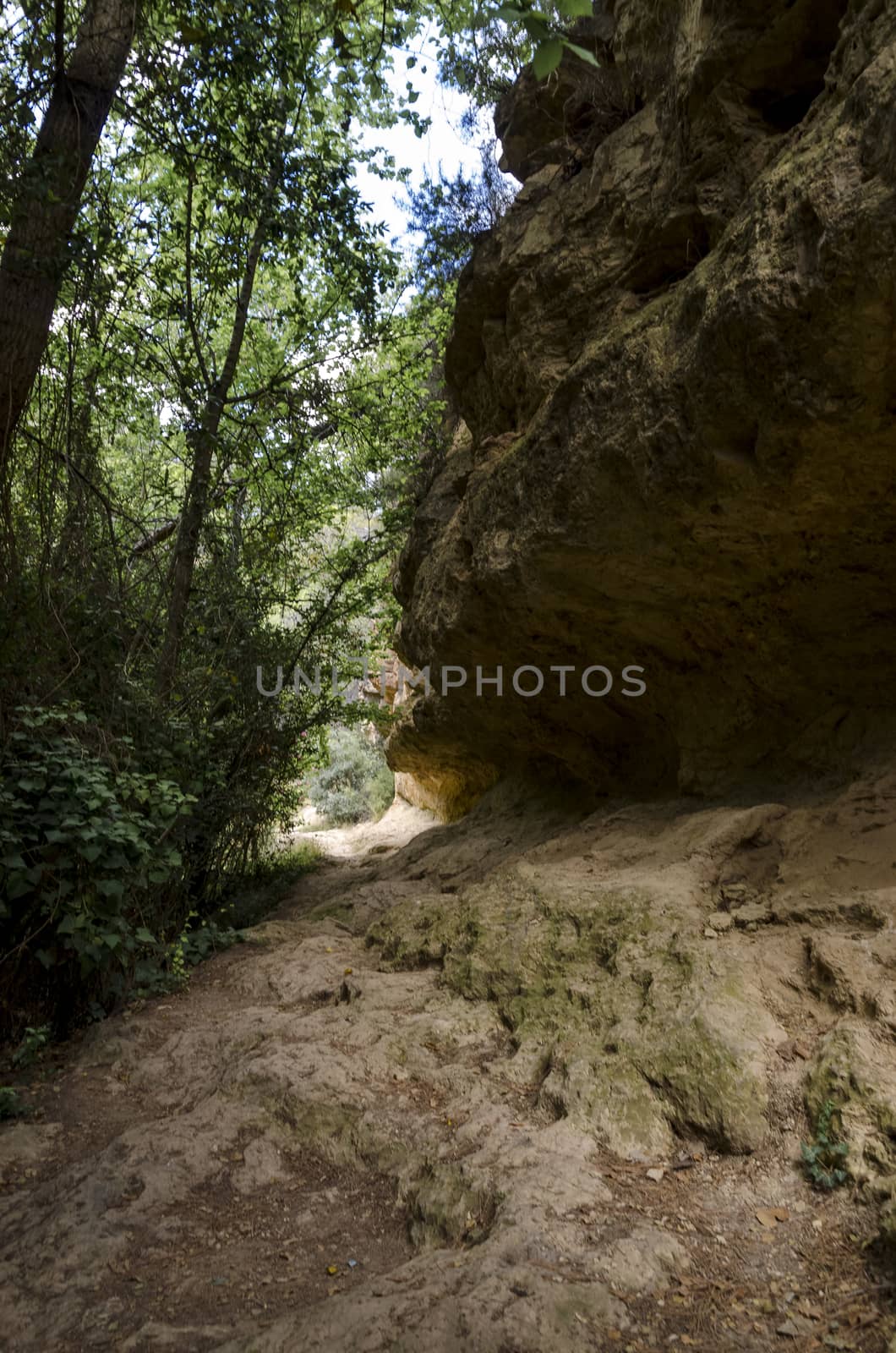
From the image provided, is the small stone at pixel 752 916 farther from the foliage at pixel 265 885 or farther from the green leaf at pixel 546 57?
the foliage at pixel 265 885

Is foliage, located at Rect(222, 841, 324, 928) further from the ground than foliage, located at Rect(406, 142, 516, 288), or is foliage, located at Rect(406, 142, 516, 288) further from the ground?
foliage, located at Rect(406, 142, 516, 288)

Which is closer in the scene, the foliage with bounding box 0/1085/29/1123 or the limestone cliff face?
the limestone cliff face

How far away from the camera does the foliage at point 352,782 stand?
17688 mm

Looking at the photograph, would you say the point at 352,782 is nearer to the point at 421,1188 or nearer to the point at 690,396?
the point at 690,396

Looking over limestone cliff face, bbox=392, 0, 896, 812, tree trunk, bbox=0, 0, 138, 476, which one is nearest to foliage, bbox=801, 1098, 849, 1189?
limestone cliff face, bbox=392, 0, 896, 812

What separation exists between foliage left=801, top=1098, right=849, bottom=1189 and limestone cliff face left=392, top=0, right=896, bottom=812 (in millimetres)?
2570

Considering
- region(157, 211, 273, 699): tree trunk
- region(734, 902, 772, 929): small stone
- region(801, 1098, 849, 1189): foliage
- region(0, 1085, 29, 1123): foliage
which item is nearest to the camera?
region(801, 1098, 849, 1189): foliage

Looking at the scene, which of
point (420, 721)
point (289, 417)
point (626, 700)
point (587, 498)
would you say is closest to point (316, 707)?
point (420, 721)

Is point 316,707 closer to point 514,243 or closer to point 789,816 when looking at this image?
point 514,243

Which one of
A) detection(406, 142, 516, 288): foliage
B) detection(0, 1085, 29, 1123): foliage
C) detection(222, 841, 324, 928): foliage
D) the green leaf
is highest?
detection(406, 142, 516, 288): foliage

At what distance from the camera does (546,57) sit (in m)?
1.62

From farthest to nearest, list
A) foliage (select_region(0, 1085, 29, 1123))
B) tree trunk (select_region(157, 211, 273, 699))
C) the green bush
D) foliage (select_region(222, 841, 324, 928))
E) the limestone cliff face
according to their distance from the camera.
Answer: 1. foliage (select_region(222, 841, 324, 928))
2. tree trunk (select_region(157, 211, 273, 699))
3. the green bush
4. foliage (select_region(0, 1085, 29, 1123))
5. the limestone cliff face

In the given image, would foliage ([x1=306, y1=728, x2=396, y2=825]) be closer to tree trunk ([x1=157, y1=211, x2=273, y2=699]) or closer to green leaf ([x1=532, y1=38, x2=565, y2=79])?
tree trunk ([x1=157, y1=211, x2=273, y2=699])

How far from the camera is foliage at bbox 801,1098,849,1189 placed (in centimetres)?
244
